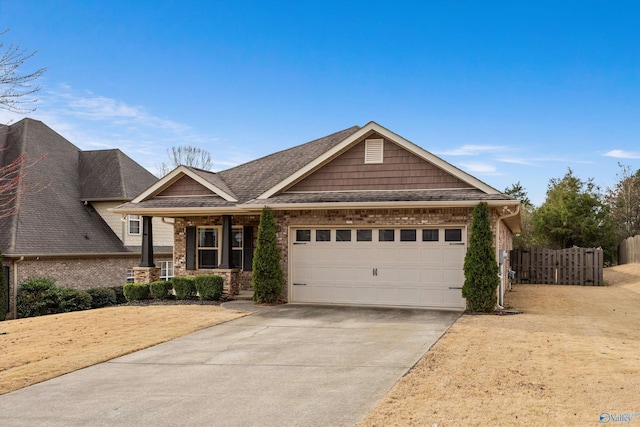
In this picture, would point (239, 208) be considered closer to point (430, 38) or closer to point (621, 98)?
point (430, 38)

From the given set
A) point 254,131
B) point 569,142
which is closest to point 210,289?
point 254,131

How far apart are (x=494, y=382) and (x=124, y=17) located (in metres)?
14.3

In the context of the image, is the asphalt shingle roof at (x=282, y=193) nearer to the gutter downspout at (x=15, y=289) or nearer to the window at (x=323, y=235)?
the window at (x=323, y=235)

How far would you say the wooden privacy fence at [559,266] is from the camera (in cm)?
2598

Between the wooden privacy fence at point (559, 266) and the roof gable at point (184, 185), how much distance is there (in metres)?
16.1

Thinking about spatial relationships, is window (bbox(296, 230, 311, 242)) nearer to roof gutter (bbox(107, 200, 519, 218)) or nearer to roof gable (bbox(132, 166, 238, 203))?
roof gutter (bbox(107, 200, 519, 218))

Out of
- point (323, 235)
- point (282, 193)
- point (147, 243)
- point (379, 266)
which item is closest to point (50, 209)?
point (147, 243)

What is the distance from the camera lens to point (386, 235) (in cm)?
1527

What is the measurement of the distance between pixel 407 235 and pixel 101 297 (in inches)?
539

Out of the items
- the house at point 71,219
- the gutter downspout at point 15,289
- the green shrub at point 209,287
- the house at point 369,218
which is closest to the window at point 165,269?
the house at point 71,219

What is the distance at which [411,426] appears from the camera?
5586 mm

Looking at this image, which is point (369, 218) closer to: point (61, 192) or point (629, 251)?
point (61, 192)

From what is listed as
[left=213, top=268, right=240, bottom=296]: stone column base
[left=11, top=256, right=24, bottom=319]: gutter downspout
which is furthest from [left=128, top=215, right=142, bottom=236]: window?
[left=213, top=268, right=240, bottom=296]: stone column base

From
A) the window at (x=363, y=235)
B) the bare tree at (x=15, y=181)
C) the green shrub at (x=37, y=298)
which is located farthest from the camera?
the green shrub at (x=37, y=298)
